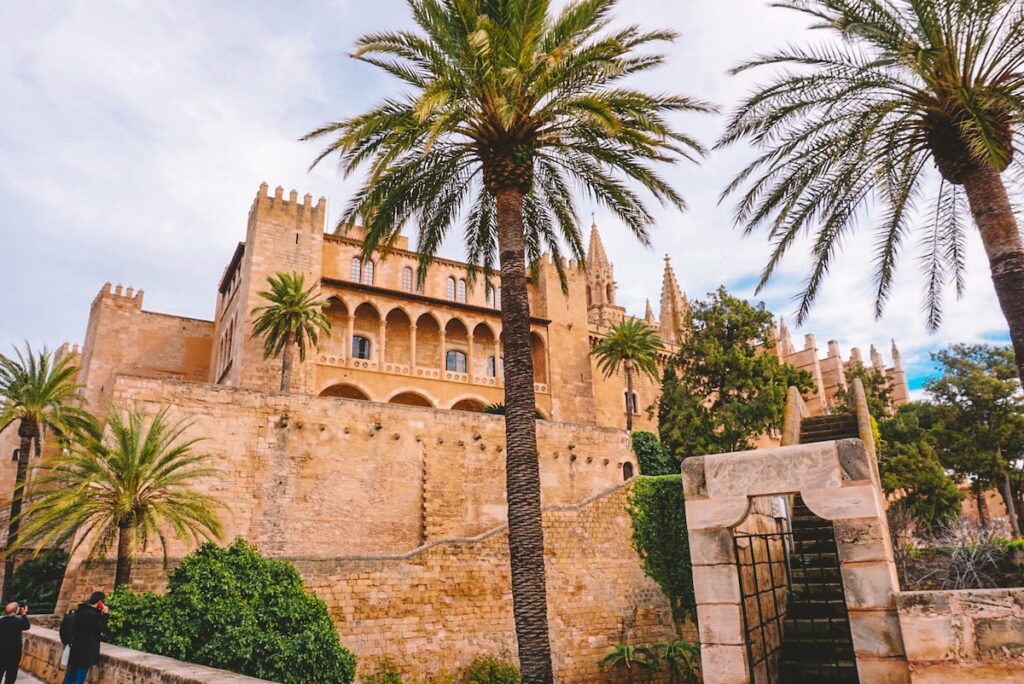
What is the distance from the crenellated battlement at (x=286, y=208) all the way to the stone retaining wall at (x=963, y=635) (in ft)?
100

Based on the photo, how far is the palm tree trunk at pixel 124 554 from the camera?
14.9m

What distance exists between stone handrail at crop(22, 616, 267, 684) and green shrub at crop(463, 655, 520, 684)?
386 inches

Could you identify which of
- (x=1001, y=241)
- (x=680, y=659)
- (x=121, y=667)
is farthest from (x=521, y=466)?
(x=680, y=659)

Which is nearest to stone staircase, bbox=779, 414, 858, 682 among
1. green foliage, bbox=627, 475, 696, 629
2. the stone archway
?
the stone archway

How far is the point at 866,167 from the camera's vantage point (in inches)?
478

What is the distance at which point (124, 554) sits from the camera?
591 inches

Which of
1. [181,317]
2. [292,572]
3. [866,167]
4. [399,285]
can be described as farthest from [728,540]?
[181,317]

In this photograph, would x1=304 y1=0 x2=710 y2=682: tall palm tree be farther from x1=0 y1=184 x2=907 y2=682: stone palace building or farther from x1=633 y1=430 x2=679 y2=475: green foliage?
x1=633 y1=430 x2=679 y2=475: green foliage

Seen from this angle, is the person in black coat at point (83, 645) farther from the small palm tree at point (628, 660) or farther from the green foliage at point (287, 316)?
the green foliage at point (287, 316)

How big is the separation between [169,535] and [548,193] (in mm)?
14778

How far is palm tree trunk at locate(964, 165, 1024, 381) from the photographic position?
9.82m

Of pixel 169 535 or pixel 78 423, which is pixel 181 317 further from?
pixel 169 535

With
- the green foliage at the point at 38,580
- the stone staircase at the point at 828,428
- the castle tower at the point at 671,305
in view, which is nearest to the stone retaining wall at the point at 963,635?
the stone staircase at the point at 828,428

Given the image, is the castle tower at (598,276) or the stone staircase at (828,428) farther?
the castle tower at (598,276)
